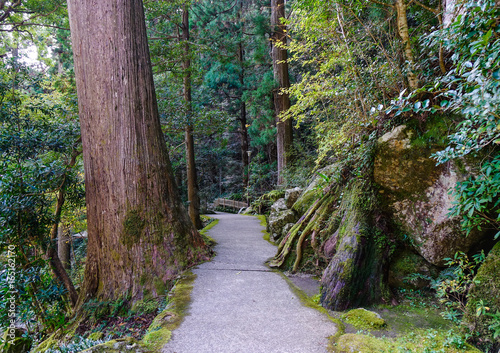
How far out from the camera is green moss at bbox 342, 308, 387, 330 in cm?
267

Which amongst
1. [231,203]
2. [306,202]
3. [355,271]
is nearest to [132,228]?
[355,271]

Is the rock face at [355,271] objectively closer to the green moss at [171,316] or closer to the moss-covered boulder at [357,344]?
the moss-covered boulder at [357,344]

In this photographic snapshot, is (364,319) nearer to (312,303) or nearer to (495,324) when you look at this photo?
(312,303)

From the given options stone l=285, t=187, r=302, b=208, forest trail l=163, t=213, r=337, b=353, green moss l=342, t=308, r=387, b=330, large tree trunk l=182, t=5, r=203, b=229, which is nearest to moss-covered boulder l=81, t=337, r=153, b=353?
forest trail l=163, t=213, r=337, b=353

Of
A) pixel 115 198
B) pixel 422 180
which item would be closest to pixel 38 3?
pixel 115 198

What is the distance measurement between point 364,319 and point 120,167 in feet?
12.5

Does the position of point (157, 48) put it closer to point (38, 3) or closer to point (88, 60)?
point (38, 3)

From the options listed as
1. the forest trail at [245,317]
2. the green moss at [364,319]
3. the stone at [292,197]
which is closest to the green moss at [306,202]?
the stone at [292,197]

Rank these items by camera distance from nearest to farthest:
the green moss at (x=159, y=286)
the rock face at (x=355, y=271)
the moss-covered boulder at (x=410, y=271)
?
the rock face at (x=355, y=271) < the moss-covered boulder at (x=410, y=271) < the green moss at (x=159, y=286)

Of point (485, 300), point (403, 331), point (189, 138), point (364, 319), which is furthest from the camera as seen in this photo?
point (189, 138)

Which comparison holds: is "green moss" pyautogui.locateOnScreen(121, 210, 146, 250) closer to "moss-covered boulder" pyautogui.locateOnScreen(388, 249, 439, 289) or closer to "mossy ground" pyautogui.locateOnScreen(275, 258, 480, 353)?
"mossy ground" pyautogui.locateOnScreen(275, 258, 480, 353)

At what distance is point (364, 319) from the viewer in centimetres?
277

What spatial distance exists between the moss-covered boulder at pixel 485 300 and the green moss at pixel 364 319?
0.71 meters

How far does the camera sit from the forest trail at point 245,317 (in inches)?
91.4
